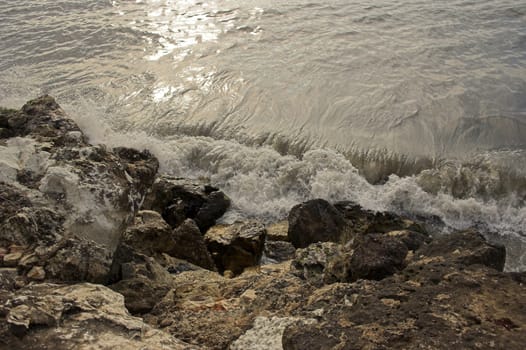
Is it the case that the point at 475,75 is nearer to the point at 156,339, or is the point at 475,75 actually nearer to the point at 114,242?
the point at 114,242

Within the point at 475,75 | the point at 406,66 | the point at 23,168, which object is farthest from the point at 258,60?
the point at 23,168

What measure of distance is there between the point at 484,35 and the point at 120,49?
1025cm

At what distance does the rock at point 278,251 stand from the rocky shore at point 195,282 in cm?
3

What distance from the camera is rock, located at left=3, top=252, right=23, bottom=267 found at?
423 cm

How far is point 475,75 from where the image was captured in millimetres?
11680

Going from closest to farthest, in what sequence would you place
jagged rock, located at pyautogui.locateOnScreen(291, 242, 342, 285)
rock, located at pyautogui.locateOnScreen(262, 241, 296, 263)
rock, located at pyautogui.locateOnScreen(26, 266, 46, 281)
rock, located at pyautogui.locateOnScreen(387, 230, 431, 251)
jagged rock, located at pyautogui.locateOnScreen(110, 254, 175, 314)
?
1. rock, located at pyautogui.locateOnScreen(26, 266, 46, 281)
2. jagged rock, located at pyautogui.locateOnScreen(110, 254, 175, 314)
3. jagged rock, located at pyautogui.locateOnScreen(291, 242, 342, 285)
4. rock, located at pyautogui.locateOnScreen(387, 230, 431, 251)
5. rock, located at pyautogui.locateOnScreen(262, 241, 296, 263)

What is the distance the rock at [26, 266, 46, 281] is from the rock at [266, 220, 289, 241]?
4.00 metres

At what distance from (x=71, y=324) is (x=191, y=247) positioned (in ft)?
11.1

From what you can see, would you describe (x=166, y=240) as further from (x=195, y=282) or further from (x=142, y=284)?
(x=142, y=284)

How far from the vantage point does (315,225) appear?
293 inches

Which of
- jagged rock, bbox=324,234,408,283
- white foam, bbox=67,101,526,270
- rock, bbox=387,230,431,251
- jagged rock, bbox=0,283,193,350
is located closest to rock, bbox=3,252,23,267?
jagged rock, bbox=0,283,193,350

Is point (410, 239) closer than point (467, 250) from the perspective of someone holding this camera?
No

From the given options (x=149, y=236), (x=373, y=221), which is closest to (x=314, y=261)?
(x=149, y=236)

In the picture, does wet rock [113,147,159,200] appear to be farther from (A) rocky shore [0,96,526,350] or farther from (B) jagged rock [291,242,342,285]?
(B) jagged rock [291,242,342,285]
